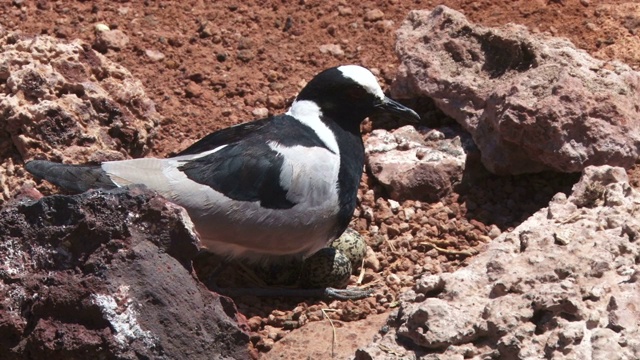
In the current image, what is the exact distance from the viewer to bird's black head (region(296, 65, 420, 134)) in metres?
6.15

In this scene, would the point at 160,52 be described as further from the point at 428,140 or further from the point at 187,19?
the point at 428,140

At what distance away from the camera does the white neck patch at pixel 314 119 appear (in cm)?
603

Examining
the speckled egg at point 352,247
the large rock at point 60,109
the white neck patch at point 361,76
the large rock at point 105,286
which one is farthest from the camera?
the white neck patch at point 361,76

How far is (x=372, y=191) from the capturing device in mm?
6406

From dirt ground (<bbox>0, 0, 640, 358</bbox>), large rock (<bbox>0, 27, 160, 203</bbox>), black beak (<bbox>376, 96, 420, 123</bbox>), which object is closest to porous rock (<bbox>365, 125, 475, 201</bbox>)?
dirt ground (<bbox>0, 0, 640, 358</bbox>)

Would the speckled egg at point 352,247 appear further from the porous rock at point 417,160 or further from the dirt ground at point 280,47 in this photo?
the porous rock at point 417,160

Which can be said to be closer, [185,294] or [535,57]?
[185,294]

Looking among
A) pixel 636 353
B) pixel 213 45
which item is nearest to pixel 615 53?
pixel 213 45

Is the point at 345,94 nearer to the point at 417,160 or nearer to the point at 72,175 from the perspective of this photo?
the point at 417,160

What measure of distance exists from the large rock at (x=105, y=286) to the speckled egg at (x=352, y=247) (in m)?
1.50

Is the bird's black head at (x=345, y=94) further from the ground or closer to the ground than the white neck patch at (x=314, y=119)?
further from the ground

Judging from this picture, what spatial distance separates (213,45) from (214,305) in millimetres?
3204

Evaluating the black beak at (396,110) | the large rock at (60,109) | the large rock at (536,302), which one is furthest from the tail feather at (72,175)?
the large rock at (536,302)

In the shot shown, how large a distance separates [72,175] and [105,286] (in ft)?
4.24
